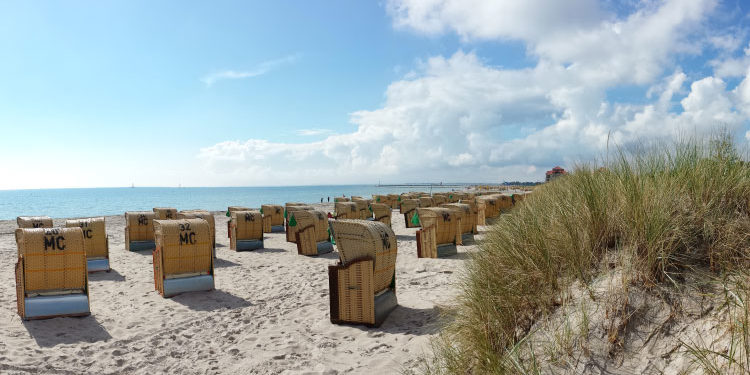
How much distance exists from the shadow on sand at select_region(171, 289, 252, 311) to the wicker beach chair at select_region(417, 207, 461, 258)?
19.7ft

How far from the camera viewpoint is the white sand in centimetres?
529

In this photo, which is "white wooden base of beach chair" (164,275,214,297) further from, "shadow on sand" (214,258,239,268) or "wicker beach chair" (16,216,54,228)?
"wicker beach chair" (16,216,54,228)

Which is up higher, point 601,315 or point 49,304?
point 601,315

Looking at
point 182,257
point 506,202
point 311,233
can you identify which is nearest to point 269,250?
point 311,233

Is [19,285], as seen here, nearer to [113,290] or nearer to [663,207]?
[113,290]

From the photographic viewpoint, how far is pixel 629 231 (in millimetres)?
3582

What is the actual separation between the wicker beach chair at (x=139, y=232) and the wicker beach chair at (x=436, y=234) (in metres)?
10.1

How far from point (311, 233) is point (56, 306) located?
7680 mm

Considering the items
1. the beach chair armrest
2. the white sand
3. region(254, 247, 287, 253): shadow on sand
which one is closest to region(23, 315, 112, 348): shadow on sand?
the white sand

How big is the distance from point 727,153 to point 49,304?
10127 millimetres

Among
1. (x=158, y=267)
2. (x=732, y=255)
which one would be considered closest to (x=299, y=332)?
(x=158, y=267)

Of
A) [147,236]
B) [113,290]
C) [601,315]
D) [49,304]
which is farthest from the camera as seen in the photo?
[147,236]

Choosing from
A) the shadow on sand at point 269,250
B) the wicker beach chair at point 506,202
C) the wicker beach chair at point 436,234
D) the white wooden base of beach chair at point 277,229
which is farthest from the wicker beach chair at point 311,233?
the wicker beach chair at point 506,202

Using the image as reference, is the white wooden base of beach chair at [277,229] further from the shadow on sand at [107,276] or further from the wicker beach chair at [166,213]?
the shadow on sand at [107,276]
